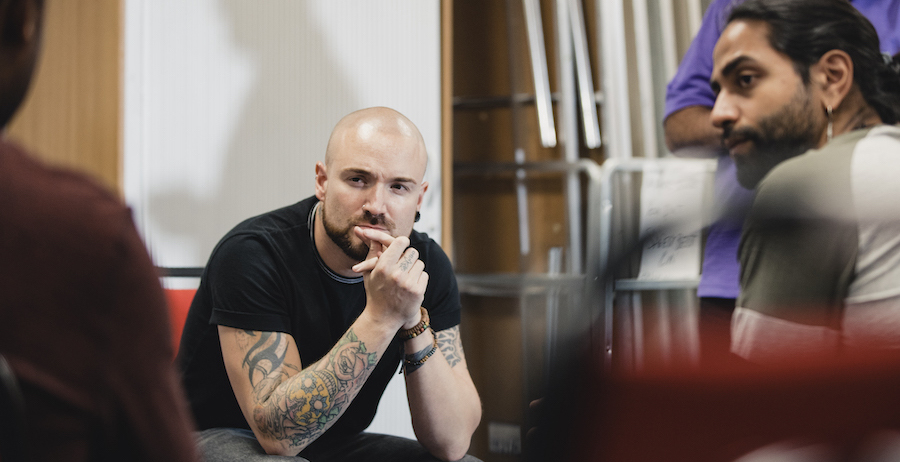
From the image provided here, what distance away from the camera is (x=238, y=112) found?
87.7 inches

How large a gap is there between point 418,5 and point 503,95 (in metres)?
0.55

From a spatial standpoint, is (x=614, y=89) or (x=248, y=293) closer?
(x=248, y=293)

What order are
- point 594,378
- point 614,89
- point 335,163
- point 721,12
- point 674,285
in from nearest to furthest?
point 594,378 < point 335,163 < point 721,12 < point 674,285 < point 614,89

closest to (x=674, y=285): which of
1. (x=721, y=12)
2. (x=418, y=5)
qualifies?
(x=721, y=12)

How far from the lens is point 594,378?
0.56 meters

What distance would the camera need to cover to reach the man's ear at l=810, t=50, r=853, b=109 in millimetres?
1113

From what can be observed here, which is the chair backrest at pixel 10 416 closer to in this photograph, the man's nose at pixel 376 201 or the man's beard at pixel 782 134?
the man's nose at pixel 376 201

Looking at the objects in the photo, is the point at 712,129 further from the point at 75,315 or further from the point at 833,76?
the point at 75,315

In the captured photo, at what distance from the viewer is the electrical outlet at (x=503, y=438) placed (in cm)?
256

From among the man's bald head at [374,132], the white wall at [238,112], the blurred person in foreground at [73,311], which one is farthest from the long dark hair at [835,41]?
the white wall at [238,112]

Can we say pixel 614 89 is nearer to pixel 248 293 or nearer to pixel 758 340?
pixel 248 293

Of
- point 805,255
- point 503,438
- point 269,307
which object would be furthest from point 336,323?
point 503,438

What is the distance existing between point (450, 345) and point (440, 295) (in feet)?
0.33

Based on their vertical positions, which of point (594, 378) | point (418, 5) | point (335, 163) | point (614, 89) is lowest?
point (594, 378)
